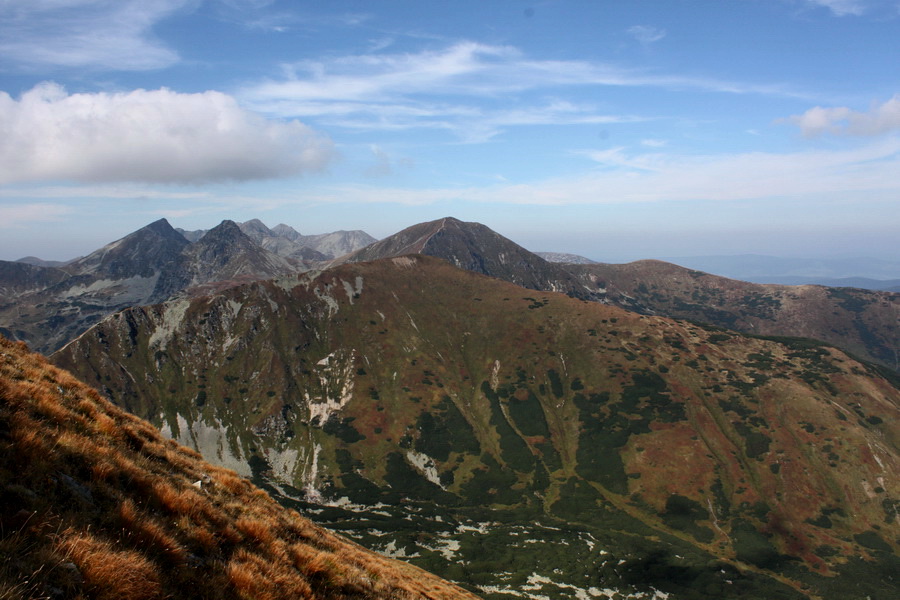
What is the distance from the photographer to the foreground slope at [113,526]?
729cm

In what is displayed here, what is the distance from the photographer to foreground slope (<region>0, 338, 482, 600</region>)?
7.29 meters

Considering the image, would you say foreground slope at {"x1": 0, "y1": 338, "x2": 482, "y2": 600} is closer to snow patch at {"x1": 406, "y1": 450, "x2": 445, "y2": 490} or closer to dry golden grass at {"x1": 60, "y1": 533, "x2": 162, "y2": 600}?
dry golden grass at {"x1": 60, "y1": 533, "x2": 162, "y2": 600}

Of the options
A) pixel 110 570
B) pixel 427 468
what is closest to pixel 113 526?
pixel 110 570

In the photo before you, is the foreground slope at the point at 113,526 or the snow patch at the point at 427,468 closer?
the foreground slope at the point at 113,526

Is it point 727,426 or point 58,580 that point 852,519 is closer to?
point 727,426

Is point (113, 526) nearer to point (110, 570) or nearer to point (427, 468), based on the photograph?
point (110, 570)

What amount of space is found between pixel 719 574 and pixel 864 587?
131 feet

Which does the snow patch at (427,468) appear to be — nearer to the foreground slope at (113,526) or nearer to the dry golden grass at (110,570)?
the foreground slope at (113,526)

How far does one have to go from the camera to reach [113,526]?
9383 mm

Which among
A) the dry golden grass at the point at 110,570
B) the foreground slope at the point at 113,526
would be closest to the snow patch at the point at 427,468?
the foreground slope at the point at 113,526

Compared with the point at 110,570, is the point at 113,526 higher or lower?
→ lower

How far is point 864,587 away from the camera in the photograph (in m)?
125

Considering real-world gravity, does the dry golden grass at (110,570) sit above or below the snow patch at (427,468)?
above

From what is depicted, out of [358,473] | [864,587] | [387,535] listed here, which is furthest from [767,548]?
[358,473]
